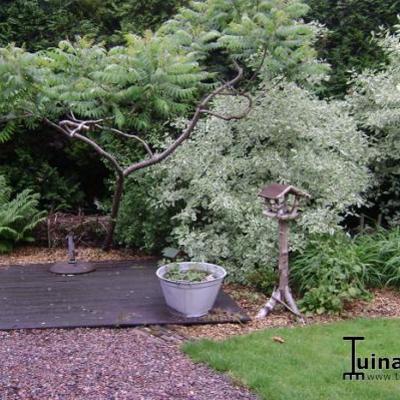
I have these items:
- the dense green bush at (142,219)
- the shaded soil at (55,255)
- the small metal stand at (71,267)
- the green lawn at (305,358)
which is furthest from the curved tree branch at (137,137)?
the green lawn at (305,358)

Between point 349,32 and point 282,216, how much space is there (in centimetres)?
413

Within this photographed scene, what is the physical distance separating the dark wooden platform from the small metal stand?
8 centimetres

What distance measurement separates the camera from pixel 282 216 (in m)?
5.10

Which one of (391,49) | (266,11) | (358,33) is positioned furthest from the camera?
(358,33)

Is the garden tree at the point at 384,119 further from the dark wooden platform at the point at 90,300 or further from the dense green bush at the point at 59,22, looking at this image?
the dense green bush at the point at 59,22

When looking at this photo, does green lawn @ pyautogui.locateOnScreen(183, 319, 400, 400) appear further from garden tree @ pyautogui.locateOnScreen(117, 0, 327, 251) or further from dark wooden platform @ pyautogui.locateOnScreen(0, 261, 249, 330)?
garden tree @ pyautogui.locateOnScreen(117, 0, 327, 251)

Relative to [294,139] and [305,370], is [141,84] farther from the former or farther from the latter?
[305,370]

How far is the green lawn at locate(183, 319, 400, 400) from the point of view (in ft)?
12.2

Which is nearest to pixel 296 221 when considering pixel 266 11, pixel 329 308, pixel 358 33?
pixel 329 308

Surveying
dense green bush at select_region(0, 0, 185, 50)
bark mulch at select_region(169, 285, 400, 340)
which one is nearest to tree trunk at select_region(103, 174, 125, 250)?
bark mulch at select_region(169, 285, 400, 340)

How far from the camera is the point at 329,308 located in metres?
5.23

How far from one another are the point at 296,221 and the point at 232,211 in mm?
642

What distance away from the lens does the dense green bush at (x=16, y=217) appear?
278 inches

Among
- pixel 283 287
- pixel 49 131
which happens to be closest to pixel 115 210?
pixel 49 131
